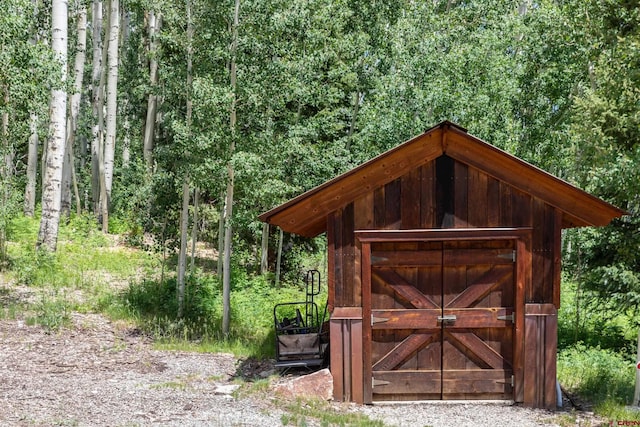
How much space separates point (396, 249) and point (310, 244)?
11.8 meters

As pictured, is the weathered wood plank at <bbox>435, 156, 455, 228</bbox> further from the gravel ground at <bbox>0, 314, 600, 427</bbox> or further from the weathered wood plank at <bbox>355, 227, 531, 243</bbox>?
the gravel ground at <bbox>0, 314, 600, 427</bbox>

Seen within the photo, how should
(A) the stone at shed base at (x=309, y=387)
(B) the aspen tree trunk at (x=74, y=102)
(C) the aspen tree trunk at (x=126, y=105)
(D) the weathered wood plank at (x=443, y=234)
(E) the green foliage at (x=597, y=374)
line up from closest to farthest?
(A) the stone at shed base at (x=309, y=387)
(D) the weathered wood plank at (x=443, y=234)
(E) the green foliage at (x=597, y=374)
(B) the aspen tree trunk at (x=74, y=102)
(C) the aspen tree trunk at (x=126, y=105)

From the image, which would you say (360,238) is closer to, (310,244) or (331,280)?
(331,280)

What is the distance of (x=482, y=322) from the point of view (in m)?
9.98

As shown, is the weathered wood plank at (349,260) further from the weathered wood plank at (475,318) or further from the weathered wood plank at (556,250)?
the weathered wood plank at (556,250)

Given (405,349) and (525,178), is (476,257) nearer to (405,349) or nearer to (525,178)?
(525,178)

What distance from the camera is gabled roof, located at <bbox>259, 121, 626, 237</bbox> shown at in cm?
965

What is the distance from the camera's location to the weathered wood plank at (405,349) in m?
10.0

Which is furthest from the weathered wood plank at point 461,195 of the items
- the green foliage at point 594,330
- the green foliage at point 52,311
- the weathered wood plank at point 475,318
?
the green foliage at point 52,311

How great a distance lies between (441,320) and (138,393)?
4.59 meters

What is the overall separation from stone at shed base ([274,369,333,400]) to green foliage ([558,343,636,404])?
4.13 m

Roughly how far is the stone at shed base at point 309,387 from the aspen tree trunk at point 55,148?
9795 mm

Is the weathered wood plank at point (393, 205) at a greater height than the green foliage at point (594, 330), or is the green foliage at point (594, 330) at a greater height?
the weathered wood plank at point (393, 205)

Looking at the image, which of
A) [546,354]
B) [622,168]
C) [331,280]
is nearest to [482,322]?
[546,354]
